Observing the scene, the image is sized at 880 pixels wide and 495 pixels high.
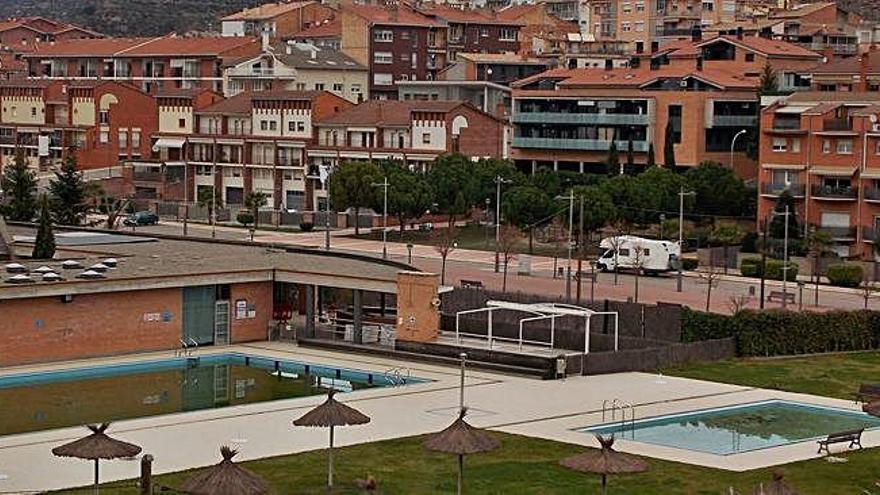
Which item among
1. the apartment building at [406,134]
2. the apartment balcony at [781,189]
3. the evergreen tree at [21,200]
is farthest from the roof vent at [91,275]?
the apartment building at [406,134]

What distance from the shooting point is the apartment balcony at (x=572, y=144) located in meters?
89.4

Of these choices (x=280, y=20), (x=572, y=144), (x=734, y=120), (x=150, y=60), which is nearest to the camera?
(x=734, y=120)

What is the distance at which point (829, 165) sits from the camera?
73.2 metres

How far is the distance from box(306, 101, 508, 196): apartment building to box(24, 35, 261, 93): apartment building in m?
20.2

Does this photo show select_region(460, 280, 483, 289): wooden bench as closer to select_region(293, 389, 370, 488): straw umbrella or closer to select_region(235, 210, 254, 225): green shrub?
select_region(293, 389, 370, 488): straw umbrella

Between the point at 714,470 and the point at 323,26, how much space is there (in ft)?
300

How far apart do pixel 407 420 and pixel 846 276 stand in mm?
29887

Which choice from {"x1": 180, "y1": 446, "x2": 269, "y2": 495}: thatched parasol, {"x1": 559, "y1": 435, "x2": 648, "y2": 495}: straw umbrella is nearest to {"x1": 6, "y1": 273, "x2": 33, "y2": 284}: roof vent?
{"x1": 180, "y1": 446, "x2": 269, "y2": 495}: thatched parasol

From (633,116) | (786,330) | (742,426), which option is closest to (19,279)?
(742,426)

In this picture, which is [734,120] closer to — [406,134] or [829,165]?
[829,165]

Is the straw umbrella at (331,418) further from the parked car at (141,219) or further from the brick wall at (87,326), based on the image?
the parked car at (141,219)

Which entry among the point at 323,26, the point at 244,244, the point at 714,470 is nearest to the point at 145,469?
the point at 714,470

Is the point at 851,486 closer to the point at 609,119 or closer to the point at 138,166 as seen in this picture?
the point at 609,119

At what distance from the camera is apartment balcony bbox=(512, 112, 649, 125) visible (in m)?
89.4
